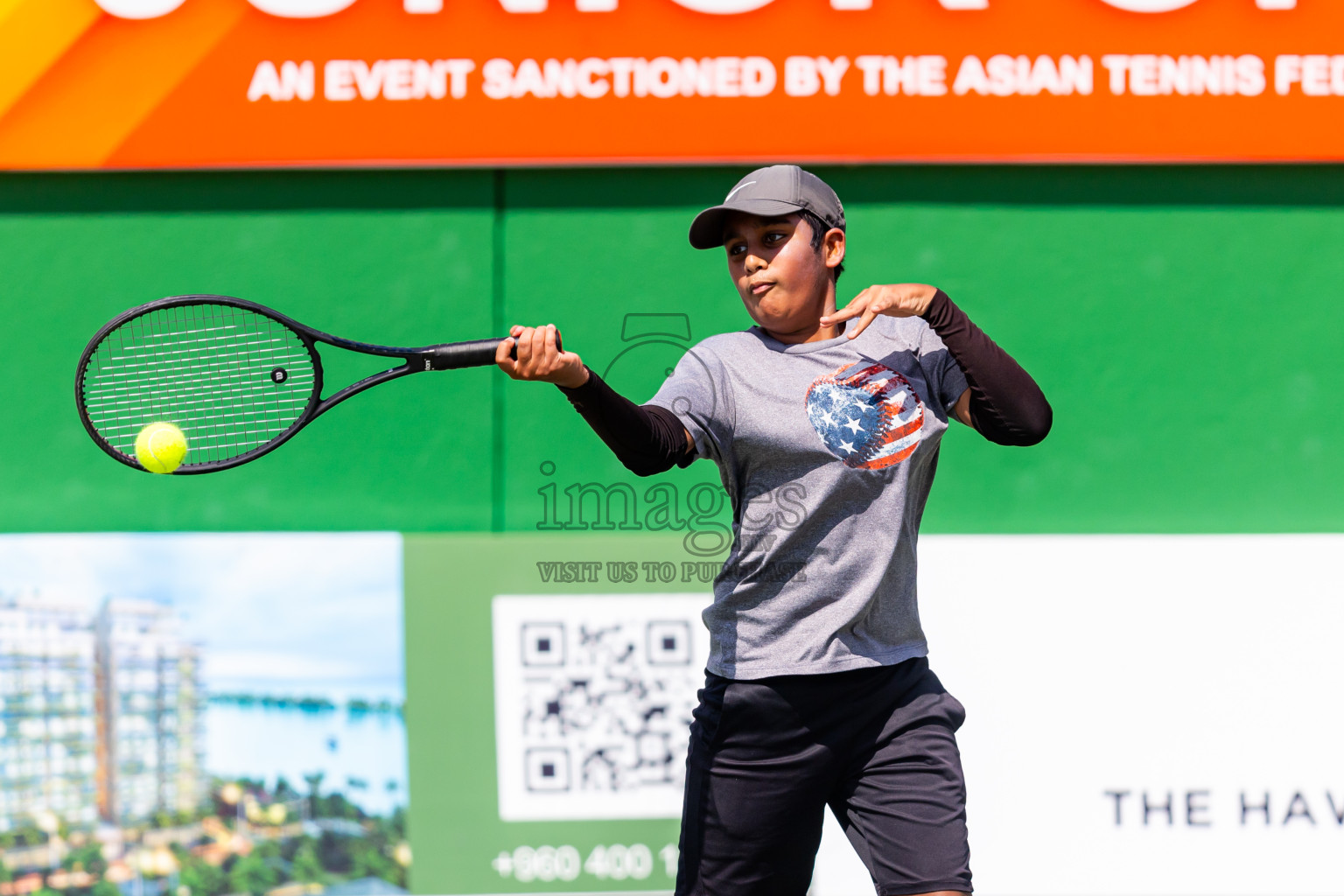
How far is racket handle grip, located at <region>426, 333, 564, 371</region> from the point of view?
2.39 metres

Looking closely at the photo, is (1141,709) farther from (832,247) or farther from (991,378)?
(832,247)

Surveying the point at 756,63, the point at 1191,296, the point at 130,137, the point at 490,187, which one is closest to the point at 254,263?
the point at 130,137

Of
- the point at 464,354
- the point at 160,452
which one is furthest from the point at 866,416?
the point at 160,452

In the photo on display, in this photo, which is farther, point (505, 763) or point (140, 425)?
point (505, 763)

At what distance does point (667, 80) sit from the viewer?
13.5ft

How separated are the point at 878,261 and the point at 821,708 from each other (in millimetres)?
2260

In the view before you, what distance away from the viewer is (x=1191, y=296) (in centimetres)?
428

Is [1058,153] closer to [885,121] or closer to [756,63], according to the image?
[885,121]

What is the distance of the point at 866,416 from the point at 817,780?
757 mm

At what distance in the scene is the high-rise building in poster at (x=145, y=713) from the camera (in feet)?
13.3

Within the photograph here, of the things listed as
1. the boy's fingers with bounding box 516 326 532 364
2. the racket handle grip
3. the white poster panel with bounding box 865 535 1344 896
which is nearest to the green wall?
the white poster panel with bounding box 865 535 1344 896

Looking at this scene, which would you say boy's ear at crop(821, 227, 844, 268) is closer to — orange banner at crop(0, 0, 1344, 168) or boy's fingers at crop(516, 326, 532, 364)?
boy's fingers at crop(516, 326, 532, 364)

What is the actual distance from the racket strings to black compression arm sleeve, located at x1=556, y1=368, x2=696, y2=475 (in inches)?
66.3

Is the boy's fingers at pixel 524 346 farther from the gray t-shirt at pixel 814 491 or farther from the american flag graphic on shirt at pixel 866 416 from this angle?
the american flag graphic on shirt at pixel 866 416
